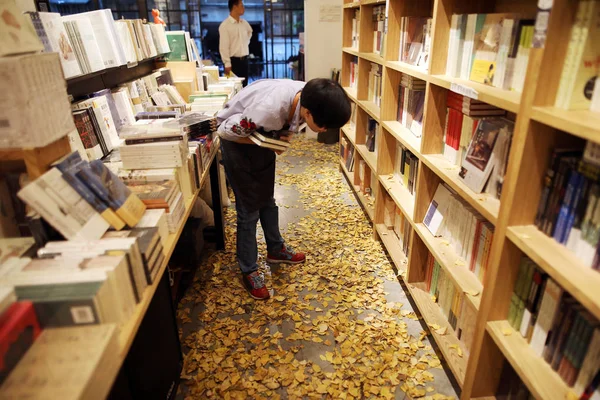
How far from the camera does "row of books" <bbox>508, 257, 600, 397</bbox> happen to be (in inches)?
45.3

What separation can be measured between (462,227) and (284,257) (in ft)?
4.30

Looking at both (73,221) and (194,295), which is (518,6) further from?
(194,295)

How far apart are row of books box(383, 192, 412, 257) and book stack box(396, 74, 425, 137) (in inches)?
23.9

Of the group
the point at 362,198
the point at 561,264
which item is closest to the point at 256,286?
the point at 362,198

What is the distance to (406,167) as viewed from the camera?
8.62ft

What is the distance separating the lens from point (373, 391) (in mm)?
1813

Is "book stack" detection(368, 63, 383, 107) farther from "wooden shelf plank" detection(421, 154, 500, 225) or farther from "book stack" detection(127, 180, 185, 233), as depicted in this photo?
"book stack" detection(127, 180, 185, 233)

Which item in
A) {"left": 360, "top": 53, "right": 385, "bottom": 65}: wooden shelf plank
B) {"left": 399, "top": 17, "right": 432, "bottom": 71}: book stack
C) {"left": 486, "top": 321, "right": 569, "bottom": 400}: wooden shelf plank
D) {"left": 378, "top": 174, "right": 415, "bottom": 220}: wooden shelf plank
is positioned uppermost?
{"left": 399, "top": 17, "right": 432, "bottom": 71}: book stack

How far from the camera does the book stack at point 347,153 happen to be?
411 centimetres

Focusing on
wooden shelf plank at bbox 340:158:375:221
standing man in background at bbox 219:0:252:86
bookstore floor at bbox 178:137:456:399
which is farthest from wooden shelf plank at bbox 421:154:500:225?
standing man in background at bbox 219:0:252:86

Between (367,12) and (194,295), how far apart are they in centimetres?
263

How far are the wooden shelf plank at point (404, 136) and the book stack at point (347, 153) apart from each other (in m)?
1.34

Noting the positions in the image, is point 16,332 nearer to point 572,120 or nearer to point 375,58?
point 572,120

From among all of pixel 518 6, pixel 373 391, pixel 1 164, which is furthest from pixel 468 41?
pixel 1 164
